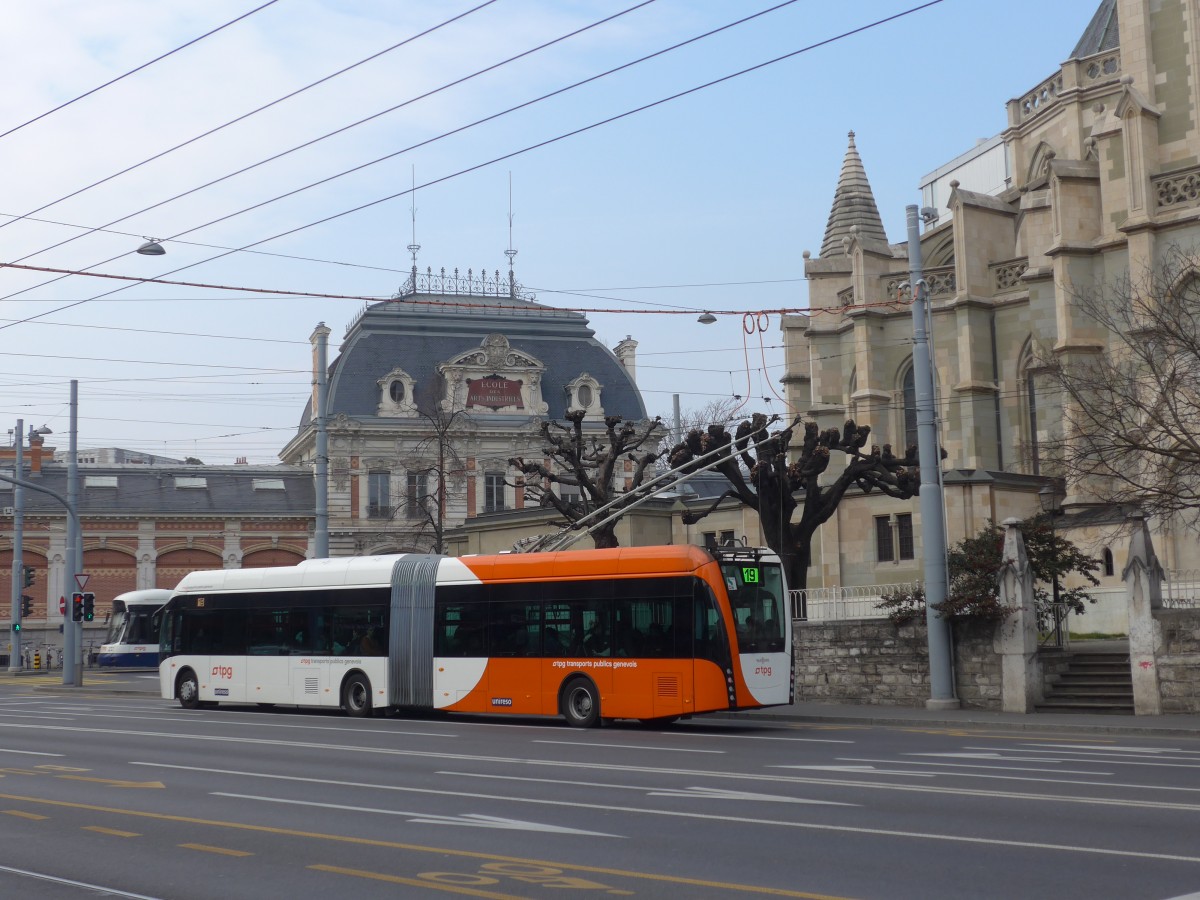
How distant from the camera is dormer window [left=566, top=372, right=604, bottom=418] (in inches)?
3157

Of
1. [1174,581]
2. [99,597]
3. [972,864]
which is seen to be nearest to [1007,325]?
[1174,581]

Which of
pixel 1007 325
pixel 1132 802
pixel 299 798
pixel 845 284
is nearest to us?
pixel 1132 802

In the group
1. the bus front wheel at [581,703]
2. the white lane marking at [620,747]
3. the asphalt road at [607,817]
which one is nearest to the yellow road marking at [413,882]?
the asphalt road at [607,817]

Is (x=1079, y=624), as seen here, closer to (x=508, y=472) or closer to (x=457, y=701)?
(x=457, y=701)

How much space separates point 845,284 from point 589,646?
3147cm

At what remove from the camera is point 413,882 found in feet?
29.3

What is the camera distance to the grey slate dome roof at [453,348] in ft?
252

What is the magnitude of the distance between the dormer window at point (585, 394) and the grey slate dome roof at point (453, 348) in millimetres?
359

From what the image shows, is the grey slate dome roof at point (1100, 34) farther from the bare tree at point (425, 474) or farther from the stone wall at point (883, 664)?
the bare tree at point (425, 474)

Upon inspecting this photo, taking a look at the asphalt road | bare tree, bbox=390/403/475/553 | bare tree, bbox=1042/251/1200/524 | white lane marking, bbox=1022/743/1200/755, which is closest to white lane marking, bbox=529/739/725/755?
the asphalt road

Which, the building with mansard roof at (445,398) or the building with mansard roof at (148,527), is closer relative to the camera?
the building with mansard roof at (148,527)

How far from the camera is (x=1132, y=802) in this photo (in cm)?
1198

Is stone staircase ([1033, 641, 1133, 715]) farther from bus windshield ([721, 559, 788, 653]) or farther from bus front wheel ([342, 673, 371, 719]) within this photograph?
bus front wheel ([342, 673, 371, 719])

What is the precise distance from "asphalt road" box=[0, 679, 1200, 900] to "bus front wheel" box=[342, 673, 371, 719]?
6730 mm
